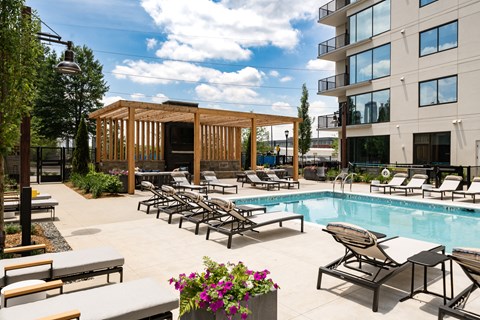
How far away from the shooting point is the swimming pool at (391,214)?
8.45 meters

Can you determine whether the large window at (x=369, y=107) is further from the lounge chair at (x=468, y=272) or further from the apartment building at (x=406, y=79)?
the lounge chair at (x=468, y=272)

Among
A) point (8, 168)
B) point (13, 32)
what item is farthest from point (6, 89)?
point (8, 168)

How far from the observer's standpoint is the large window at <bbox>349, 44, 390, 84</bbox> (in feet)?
73.0

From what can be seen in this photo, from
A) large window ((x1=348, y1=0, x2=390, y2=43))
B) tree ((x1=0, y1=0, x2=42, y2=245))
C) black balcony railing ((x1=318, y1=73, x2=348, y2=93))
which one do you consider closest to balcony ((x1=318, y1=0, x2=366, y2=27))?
large window ((x1=348, y1=0, x2=390, y2=43))

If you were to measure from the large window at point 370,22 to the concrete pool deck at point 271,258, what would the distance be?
19.6 metres

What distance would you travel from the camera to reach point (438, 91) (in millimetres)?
19203

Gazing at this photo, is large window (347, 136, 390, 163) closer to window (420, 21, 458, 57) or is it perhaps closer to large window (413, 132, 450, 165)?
large window (413, 132, 450, 165)

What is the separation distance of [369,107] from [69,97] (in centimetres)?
2828

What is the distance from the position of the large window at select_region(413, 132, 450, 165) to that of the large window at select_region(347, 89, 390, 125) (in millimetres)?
2757

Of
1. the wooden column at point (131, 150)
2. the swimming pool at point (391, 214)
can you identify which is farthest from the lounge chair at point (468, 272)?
the wooden column at point (131, 150)

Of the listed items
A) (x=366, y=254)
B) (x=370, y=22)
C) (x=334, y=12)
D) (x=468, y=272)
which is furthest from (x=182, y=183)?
(x=334, y=12)

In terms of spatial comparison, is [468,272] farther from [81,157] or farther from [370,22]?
[370,22]

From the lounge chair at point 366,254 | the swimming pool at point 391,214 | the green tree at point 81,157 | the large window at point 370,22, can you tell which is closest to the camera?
the lounge chair at point 366,254

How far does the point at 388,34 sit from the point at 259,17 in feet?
28.0
